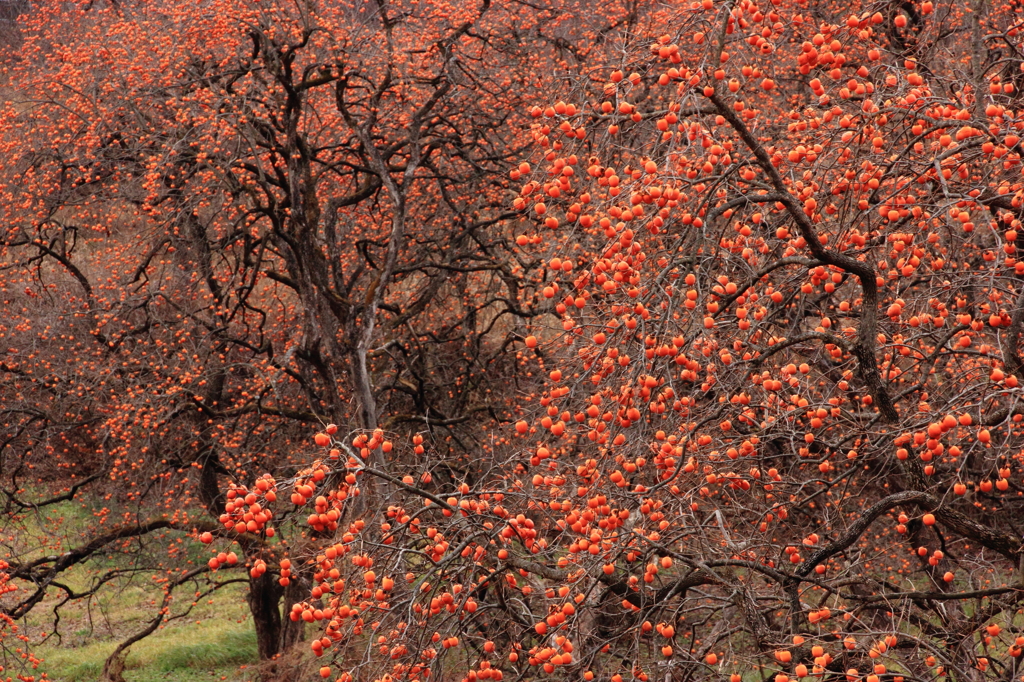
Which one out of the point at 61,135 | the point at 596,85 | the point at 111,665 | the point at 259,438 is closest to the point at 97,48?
the point at 61,135

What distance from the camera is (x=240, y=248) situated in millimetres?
14562

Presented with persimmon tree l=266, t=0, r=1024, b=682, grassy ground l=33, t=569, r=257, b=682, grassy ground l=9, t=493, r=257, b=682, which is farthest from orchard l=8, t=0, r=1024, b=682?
grassy ground l=33, t=569, r=257, b=682

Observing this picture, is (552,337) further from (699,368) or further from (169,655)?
(169,655)

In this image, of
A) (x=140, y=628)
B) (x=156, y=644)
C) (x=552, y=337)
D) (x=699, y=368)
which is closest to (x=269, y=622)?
(x=156, y=644)

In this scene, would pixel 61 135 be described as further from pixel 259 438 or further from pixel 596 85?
pixel 596 85

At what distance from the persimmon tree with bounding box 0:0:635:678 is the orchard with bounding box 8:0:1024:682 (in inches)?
3.5

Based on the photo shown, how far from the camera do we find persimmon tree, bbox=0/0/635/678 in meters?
9.84

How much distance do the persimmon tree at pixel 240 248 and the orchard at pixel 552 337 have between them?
9 centimetres

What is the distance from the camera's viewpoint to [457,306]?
47.8 ft

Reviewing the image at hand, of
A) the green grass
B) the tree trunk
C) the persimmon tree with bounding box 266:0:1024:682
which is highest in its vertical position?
the persimmon tree with bounding box 266:0:1024:682

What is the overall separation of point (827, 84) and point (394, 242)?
5.15 metres

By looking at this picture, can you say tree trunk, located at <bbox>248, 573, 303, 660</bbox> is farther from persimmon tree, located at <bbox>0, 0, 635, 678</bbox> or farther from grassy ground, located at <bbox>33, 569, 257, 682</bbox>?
grassy ground, located at <bbox>33, 569, 257, 682</bbox>

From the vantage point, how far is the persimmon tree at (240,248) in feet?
32.3

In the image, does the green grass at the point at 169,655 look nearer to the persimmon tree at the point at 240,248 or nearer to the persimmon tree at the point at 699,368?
the persimmon tree at the point at 240,248
